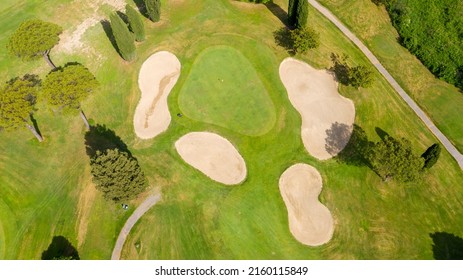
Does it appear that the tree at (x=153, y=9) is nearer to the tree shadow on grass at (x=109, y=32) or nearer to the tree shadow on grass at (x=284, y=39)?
the tree shadow on grass at (x=109, y=32)

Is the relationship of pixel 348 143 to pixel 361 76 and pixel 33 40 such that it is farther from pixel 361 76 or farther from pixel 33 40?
pixel 33 40

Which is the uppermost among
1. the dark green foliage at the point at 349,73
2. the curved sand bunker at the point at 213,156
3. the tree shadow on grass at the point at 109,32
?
the tree shadow on grass at the point at 109,32

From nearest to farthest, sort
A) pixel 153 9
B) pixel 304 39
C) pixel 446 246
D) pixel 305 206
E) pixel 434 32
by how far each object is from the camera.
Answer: pixel 446 246
pixel 305 206
pixel 304 39
pixel 434 32
pixel 153 9

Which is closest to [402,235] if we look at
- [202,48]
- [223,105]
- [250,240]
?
[250,240]

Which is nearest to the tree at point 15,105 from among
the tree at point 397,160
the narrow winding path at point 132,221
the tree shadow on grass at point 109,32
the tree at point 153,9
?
the tree shadow on grass at point 109,32

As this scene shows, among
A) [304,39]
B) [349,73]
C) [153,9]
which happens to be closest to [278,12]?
[304,39]
